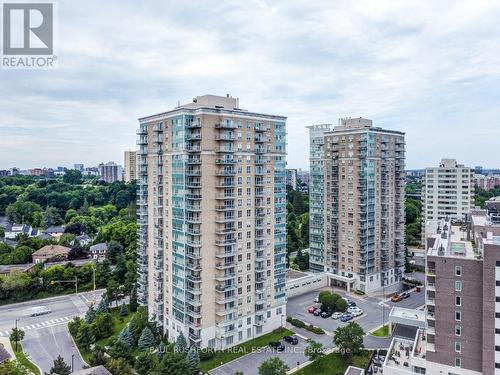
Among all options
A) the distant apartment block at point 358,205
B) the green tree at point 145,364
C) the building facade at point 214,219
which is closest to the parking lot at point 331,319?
the distant apartment block at point 358,205

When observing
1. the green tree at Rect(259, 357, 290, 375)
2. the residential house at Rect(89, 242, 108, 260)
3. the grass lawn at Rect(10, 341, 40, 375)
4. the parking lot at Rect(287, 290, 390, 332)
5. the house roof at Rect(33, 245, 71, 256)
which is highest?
the house roof at Rect(33, 245, 71, 256)

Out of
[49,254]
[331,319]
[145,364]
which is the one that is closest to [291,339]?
[331,319]

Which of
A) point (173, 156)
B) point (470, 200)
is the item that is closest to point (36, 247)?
point (173, 156)

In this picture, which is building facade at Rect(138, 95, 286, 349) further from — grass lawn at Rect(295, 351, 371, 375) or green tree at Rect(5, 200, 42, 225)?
green tree at Rect(5, 200, 42, 225)

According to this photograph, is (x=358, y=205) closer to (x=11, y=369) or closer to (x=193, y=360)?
(x=193, y=360)

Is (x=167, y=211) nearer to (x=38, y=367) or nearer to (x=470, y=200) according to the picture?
(x=38, y=367)

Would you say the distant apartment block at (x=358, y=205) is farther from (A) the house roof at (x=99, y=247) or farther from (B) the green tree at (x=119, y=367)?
(A) the house roof at (x=99, y=247)

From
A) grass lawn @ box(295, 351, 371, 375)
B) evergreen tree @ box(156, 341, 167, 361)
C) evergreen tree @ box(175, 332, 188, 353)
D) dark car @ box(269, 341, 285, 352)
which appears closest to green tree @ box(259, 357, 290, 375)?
grass lawn @ box(295, 351, 371, 375)

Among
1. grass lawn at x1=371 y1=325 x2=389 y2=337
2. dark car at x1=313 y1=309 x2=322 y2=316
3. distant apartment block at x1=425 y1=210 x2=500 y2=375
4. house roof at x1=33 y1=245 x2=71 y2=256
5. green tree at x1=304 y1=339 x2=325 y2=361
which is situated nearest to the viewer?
distant apartment block at x1=425 y1=210 x2=500 y2=375
